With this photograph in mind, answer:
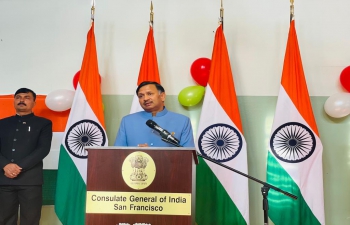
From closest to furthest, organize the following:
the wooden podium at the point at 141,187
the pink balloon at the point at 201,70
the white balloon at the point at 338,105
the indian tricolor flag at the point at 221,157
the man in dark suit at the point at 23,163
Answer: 1. the wooden podium at the point at 141,187
2. the man in dark suit at the point at 23,163
3. the indian tricolor flag at the point at 221,157
4. the white balloon at the point at 338,105
5. the pink balloon at the point at 201,70

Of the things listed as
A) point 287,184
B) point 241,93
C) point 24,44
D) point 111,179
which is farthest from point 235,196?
point 24,44

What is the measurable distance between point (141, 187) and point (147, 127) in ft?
2.63

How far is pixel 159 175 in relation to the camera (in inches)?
80.2

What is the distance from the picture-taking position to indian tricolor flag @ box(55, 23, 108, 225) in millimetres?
3727

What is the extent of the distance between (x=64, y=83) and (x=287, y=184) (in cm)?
256

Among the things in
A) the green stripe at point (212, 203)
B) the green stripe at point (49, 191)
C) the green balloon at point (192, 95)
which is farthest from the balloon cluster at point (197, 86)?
the green stripe at point (49, 191)

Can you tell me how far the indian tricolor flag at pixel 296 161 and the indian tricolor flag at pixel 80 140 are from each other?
1671 millimetres

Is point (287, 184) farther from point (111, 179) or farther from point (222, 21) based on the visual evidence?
point (111, 179)

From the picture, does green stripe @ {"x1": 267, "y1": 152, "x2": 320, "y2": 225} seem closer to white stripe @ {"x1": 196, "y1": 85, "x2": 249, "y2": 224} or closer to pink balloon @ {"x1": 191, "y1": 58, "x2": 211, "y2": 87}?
white stripe @ {"x1": 196, "y1": 85, "x2": 249, "y2": 224}

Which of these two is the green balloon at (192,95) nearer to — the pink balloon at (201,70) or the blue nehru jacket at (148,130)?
the pink balloon at (201,70)

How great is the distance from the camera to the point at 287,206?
3.62 metres

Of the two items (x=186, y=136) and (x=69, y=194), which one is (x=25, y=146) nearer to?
(x=69, y=194)

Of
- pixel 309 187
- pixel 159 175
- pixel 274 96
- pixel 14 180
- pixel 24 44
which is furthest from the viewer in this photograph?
pixel 24 44

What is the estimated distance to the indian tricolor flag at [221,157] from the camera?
3.69 meters
